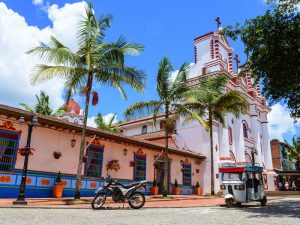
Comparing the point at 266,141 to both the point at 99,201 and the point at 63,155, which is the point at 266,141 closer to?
the point at 63,155

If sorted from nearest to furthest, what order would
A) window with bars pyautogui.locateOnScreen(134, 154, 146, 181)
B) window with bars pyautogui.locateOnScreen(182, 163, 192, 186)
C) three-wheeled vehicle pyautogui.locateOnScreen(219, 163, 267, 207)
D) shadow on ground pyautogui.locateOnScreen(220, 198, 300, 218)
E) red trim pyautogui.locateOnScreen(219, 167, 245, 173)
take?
shadow on ground pyautogui.locateOnScreen(220, 198, 300, 218) → three-wheeled vehicle pyautogui.locateOnScreen(219, 163, 267, 207) → red trim pyautogui.locateOnScreen(219, 167, 245, 173) → window with bars pyautogui.locateOnScreen(134, 154, 146, 181) → window with bars pyautogui.locateOnScreen(182, 163, 192, 186)

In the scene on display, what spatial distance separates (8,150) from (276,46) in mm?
12597

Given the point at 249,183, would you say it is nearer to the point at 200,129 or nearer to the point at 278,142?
the point at 200,129

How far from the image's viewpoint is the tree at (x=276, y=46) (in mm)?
10898

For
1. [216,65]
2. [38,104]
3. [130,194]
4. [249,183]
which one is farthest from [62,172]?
[216,65]

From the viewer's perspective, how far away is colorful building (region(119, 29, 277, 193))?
26938mm

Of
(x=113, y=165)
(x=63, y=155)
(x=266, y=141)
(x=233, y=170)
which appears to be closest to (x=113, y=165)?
A: (x=113, y=165)

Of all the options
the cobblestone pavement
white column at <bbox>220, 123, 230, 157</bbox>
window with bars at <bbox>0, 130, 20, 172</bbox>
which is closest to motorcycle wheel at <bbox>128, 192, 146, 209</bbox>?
the cobblestone pavement

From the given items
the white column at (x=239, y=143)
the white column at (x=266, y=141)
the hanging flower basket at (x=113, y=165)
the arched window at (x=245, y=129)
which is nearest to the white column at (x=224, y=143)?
the white column at (x=239, y=143)

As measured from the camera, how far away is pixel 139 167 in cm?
1995

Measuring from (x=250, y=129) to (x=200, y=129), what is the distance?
10.7 m

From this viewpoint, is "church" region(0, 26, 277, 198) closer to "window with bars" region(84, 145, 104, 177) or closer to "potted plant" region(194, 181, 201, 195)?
"window with bars" region(84, 145, 104, 177)

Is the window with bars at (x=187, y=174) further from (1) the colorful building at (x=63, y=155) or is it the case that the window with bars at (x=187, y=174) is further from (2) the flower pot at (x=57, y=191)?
(2) the flower pot at (x=57, y=191)

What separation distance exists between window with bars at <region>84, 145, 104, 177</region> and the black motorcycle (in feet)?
17.9
